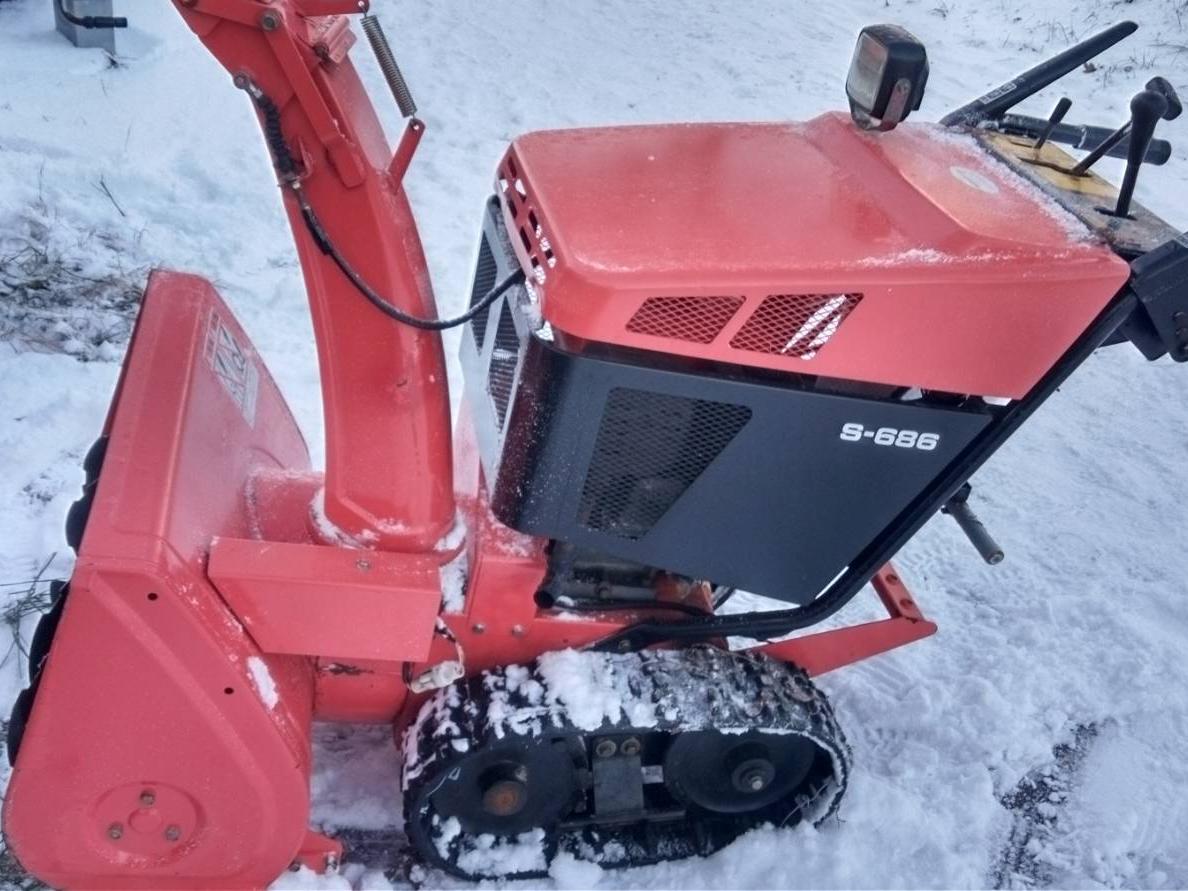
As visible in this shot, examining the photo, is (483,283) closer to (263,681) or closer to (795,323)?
(795,323)

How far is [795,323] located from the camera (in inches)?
66.2

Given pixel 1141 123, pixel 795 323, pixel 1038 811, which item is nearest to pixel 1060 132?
pixel 1141 123

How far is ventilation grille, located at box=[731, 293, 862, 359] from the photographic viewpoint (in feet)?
5.46

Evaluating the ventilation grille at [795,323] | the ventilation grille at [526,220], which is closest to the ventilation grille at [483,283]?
the ventilation grille at [526,220]

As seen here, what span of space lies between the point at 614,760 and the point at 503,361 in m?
0.85

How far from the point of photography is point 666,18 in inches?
299

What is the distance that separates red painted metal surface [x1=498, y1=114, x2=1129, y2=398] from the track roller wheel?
2.52 ft

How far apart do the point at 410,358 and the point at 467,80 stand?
4.59 m

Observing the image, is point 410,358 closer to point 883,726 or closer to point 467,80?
point 883,726

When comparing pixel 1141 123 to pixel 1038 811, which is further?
pixel 1038 811

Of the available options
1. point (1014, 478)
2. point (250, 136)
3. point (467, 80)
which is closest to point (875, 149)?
point (1014, 478)

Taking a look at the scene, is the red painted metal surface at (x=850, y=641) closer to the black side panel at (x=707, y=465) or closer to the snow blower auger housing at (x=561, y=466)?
the snow blower auger housing at (x=561, y=466)

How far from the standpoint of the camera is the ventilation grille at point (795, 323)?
65.6 inches

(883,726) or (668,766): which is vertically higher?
(668,766)
